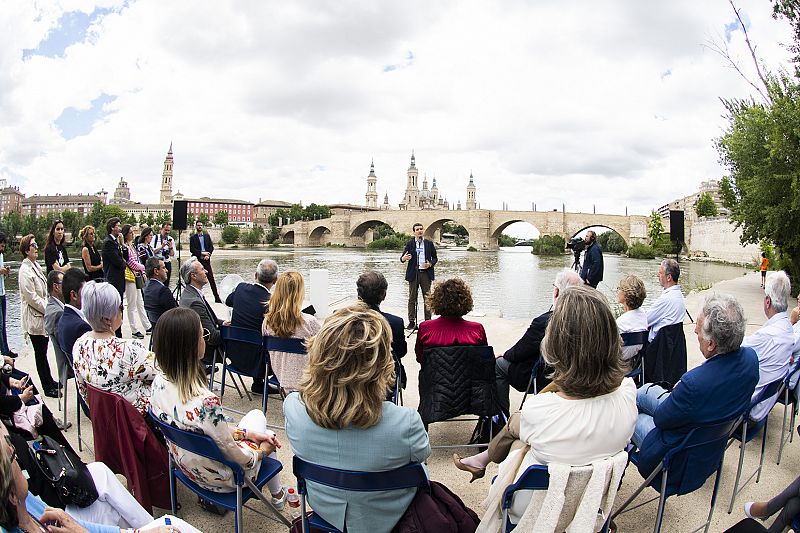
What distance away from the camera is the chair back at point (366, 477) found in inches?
56.6

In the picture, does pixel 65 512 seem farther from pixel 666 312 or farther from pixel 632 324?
pixel 666 312

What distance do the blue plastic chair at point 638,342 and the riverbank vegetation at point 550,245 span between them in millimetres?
39299

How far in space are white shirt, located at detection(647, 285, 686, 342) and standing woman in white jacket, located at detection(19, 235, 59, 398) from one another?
451 cm

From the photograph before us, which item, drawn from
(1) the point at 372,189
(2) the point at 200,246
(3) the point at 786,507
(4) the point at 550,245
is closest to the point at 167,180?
(1) the point at 372,189

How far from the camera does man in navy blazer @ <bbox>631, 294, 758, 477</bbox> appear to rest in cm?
187

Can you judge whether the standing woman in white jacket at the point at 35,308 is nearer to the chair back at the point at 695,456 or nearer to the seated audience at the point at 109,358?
the seated audience at the point at 109,358

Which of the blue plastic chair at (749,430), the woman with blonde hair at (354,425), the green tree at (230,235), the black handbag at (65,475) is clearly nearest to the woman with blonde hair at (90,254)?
the black handbag at (65,475)

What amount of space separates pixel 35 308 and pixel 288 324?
8.77 ft

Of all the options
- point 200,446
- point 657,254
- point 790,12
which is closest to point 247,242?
point 657,254

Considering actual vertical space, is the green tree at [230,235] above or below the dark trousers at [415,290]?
above

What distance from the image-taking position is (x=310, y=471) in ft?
4.88

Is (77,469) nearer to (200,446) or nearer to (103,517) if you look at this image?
(103,517)

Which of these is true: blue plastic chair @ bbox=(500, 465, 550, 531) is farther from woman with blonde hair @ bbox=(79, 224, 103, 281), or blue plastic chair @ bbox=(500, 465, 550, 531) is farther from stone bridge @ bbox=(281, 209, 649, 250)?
stone bridge @ bbox=(281, 209, 649, 250)

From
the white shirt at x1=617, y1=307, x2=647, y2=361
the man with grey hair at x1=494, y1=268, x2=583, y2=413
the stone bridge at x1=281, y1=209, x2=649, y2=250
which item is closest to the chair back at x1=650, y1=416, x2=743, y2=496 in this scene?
the man with grey hair at x1=494, y1=268, x2=583, y2=413
